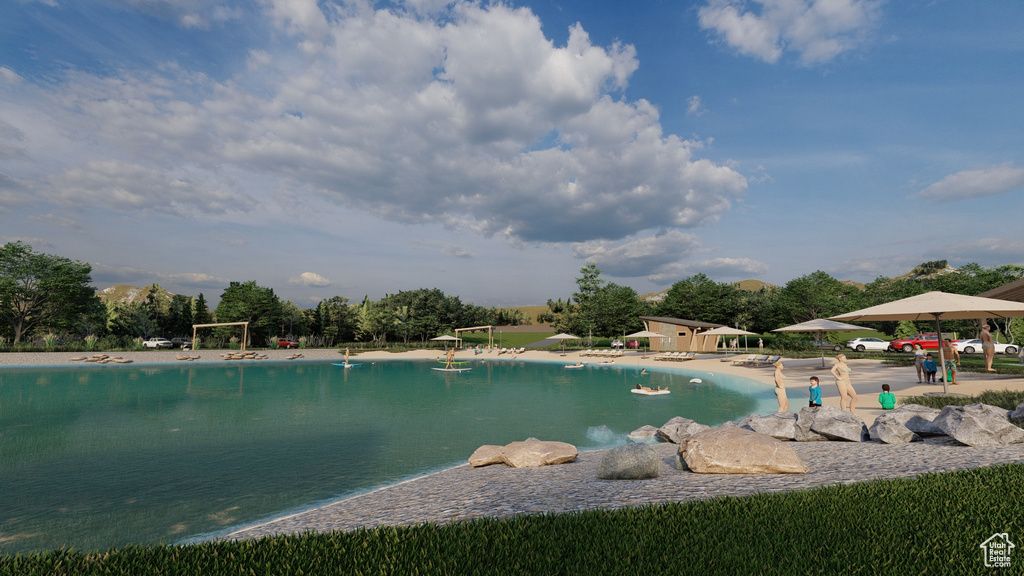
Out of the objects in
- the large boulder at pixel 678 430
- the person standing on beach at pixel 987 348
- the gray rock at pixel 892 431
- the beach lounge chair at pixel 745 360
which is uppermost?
the person standing on beach at pixel 987 348

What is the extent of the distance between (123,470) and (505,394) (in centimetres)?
1342

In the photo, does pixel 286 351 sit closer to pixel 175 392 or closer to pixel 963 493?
pixel 175 392

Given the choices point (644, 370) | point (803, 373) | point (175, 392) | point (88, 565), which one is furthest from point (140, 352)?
point (803, 373)

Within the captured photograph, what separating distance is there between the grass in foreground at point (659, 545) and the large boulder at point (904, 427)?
4187 mm

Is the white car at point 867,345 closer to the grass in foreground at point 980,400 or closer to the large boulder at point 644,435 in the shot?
the grass in foreground at point 980,400

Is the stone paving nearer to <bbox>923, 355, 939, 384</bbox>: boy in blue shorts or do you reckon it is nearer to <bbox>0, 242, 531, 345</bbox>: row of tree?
<bbox>923, 355, 939, 384</bbox>: boy in blue shorts

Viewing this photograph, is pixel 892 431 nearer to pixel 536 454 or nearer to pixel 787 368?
pixel 536 454

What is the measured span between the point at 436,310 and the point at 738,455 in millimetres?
55017

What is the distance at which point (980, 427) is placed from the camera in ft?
23.6

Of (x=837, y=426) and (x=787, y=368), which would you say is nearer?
(x=837, y=426)

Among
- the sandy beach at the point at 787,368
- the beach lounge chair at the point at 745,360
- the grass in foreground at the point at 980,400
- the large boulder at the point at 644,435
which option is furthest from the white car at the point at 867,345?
the large boulder at the point at 644,435

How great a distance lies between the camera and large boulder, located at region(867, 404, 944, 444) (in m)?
7.82

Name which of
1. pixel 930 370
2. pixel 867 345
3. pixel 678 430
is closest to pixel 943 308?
pixel 930 370

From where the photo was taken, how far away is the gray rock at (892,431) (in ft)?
25.6
